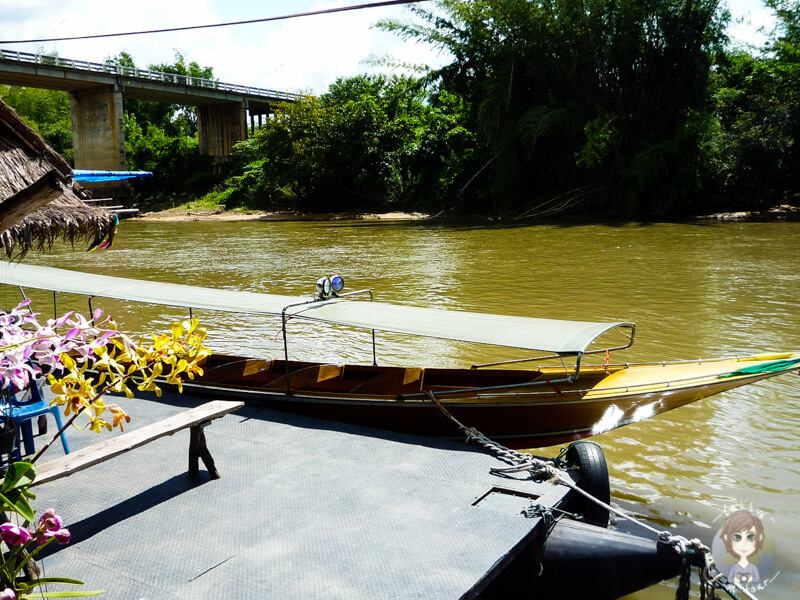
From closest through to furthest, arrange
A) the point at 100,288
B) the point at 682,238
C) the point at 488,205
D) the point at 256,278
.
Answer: the point at 100,288 < the point at 256,278 < the point at 682,238 < the point at 488,205

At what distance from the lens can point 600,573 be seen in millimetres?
4109

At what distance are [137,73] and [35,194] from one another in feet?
154

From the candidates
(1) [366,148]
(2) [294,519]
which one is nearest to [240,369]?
(2) [294,519]

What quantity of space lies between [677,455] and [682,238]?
17.3 m

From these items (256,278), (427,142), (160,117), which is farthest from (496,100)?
(160,117)

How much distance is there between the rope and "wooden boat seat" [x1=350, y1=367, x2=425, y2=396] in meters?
0.69

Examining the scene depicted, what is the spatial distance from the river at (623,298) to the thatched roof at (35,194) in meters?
3.71

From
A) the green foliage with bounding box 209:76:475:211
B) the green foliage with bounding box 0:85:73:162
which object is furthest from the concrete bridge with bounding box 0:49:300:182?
the green foliage with bounding box 0:85:73:162

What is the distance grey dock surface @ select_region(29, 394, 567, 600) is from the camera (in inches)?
137

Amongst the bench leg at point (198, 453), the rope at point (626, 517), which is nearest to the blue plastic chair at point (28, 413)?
the bench leg at point (198, 453)

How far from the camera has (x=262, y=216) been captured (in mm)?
40406

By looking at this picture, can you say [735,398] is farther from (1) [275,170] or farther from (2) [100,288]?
(1) [275,170]

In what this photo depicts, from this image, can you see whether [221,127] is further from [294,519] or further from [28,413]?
[294,519]

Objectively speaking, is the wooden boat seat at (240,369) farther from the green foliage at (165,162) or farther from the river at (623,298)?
the green foliage at (165,162)
